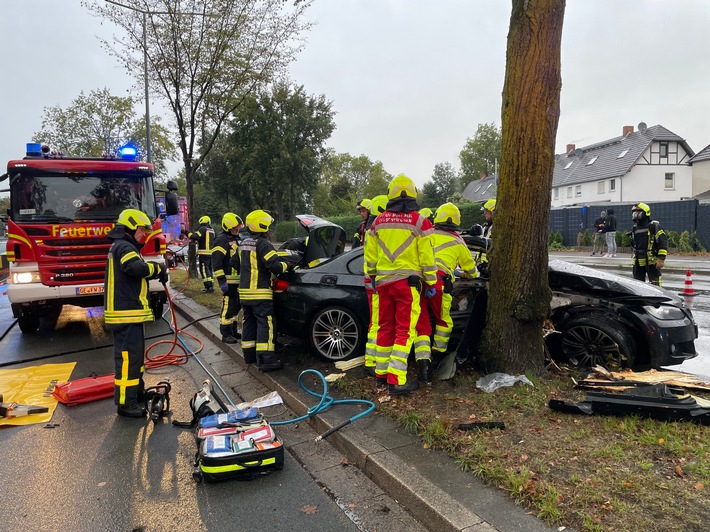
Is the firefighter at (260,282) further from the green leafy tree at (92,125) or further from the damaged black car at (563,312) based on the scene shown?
the green leafy tree at (92,125)

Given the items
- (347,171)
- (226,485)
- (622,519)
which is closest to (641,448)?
(622,519)

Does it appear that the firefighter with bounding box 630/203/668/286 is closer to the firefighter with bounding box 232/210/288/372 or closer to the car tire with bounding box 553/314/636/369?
the car tire with bounding box 553/314/636/369

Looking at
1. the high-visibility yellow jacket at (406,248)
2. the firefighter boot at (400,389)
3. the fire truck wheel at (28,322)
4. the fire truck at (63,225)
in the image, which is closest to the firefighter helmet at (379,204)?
the high-visibility yellow jacket at (406,248)

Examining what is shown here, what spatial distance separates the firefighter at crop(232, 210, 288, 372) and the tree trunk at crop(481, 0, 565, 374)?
2309mm

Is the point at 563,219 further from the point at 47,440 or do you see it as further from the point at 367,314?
the point at 47,440

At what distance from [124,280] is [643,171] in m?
44.6

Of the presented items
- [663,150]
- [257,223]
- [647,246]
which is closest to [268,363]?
[257,223]

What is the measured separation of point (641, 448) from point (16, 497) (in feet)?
13.2

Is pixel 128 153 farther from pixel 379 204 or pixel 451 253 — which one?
pixel 451 253

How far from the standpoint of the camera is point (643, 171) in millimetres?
40000

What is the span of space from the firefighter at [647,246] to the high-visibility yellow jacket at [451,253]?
5.16 meters

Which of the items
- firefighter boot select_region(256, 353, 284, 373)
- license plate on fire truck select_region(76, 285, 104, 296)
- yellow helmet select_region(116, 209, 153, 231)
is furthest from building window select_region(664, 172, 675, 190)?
yellow helmet select_region(116, 209, 153, 231)

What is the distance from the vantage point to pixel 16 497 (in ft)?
10.4

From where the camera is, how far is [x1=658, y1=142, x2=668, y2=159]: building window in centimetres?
4050
